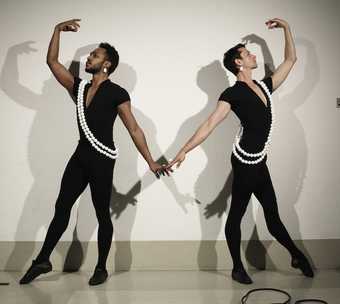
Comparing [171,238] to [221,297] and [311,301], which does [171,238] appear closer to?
[221,297]

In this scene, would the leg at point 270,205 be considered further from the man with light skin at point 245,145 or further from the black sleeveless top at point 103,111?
the black sleeveless top at point 103,111

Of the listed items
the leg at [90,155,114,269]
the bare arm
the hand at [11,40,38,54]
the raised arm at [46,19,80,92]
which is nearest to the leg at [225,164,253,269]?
the bare arm

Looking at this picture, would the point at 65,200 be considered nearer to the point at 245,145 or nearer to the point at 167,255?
the point at 167,255

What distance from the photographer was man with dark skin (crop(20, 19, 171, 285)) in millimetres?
2584

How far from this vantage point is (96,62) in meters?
2.68

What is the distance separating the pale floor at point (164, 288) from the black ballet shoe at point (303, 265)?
5 centimetres

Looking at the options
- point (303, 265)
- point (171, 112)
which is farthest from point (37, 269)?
point (303, 265)

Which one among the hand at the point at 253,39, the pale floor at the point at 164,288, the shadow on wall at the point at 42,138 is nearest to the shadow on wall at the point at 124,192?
the pale floor at the point at 164,288

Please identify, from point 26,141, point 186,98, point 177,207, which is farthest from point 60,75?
point 177,207

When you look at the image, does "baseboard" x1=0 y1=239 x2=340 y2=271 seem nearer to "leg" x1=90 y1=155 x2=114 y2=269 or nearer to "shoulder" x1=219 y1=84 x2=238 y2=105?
"leg" x1=90 y1=155 x2=114 y2=269

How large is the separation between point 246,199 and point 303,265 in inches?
25.4

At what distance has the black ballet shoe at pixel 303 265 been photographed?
2.75 meters

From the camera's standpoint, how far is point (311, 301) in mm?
2305

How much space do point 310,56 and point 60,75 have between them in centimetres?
190
